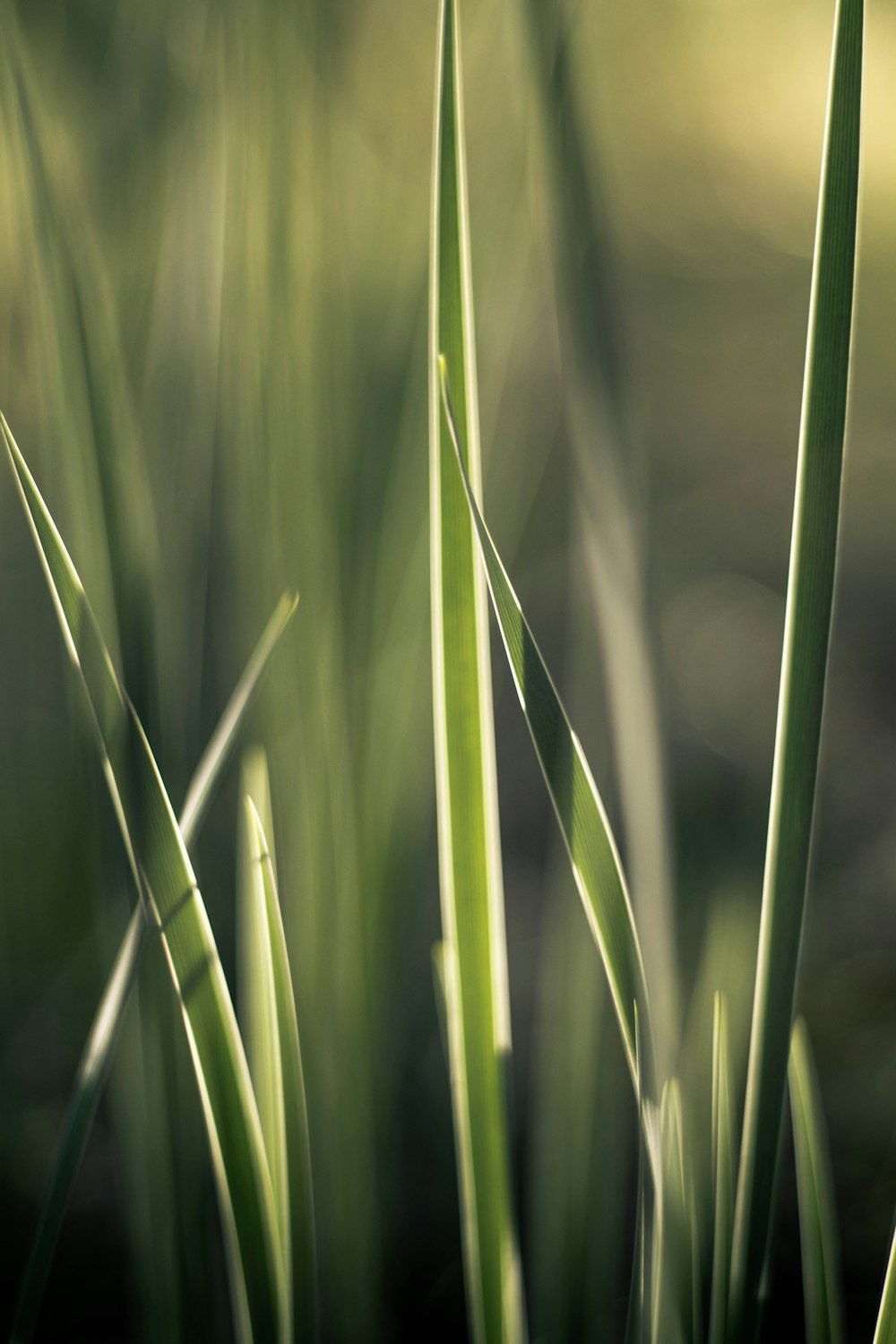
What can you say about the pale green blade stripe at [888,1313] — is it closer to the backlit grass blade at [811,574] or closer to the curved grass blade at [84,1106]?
the backlit grass blade at [811,574]

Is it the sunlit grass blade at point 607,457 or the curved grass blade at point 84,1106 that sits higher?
the sunlit grass blade at point 607,457

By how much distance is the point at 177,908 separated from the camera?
0.53ft

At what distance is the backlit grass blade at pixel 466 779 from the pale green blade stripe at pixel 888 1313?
0.07 meters

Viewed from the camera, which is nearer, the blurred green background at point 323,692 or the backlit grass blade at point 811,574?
the backlit grass blade at point 811,574

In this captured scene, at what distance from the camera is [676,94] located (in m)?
0.60

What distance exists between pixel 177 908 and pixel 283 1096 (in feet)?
0.16

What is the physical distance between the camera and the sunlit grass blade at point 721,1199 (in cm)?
17

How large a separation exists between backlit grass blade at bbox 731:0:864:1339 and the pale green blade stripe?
23mm

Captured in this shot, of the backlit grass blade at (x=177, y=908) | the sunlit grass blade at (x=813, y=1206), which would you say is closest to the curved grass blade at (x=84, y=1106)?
the backlit grass blade at (x=177, y=908)

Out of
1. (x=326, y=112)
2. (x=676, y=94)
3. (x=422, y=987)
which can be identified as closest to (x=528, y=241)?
(x=326, y=112)

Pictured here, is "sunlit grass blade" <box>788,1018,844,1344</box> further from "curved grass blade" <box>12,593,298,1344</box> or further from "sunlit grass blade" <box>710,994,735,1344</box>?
"curved grass blade" <box>12,593,298,1344</box>

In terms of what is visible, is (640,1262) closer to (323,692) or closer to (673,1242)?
(673,1242)

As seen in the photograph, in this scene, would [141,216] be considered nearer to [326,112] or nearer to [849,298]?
[326,112]

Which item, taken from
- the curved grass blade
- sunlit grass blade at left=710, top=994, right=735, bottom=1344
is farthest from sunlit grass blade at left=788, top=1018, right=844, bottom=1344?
the curved grass blade
